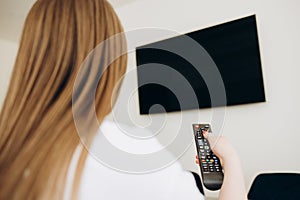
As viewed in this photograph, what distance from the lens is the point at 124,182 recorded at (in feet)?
1.32

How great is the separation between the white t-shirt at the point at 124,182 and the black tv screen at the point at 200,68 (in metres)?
1.02

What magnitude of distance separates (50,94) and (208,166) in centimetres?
44

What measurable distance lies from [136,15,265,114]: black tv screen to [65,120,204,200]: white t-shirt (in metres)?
1.02

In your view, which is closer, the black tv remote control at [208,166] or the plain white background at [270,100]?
the black tv remote control at [208,166]

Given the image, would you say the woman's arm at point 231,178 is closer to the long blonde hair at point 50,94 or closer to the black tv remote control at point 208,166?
the black tv remote control at point 208,166

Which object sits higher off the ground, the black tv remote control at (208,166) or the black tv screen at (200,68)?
the black tv screen at (200,68)

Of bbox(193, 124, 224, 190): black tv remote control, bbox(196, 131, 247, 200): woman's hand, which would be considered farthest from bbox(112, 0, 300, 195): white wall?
bbox(196, 131, 247, 200): woman's hand

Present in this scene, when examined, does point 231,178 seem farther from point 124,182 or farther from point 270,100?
point 270,100

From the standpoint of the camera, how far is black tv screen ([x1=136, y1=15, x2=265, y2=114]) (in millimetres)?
1368

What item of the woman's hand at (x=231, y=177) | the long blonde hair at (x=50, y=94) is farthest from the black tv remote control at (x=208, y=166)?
the long blonde hair at (x=50, y=94)

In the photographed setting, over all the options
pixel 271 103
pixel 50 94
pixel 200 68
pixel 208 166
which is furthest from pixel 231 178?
pixel 200 68

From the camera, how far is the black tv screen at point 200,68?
1.37 meters

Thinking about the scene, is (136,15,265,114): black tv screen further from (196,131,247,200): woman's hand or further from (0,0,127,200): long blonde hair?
(0,0,127,200): long blonde hair

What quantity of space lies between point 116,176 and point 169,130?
126 centimetres
